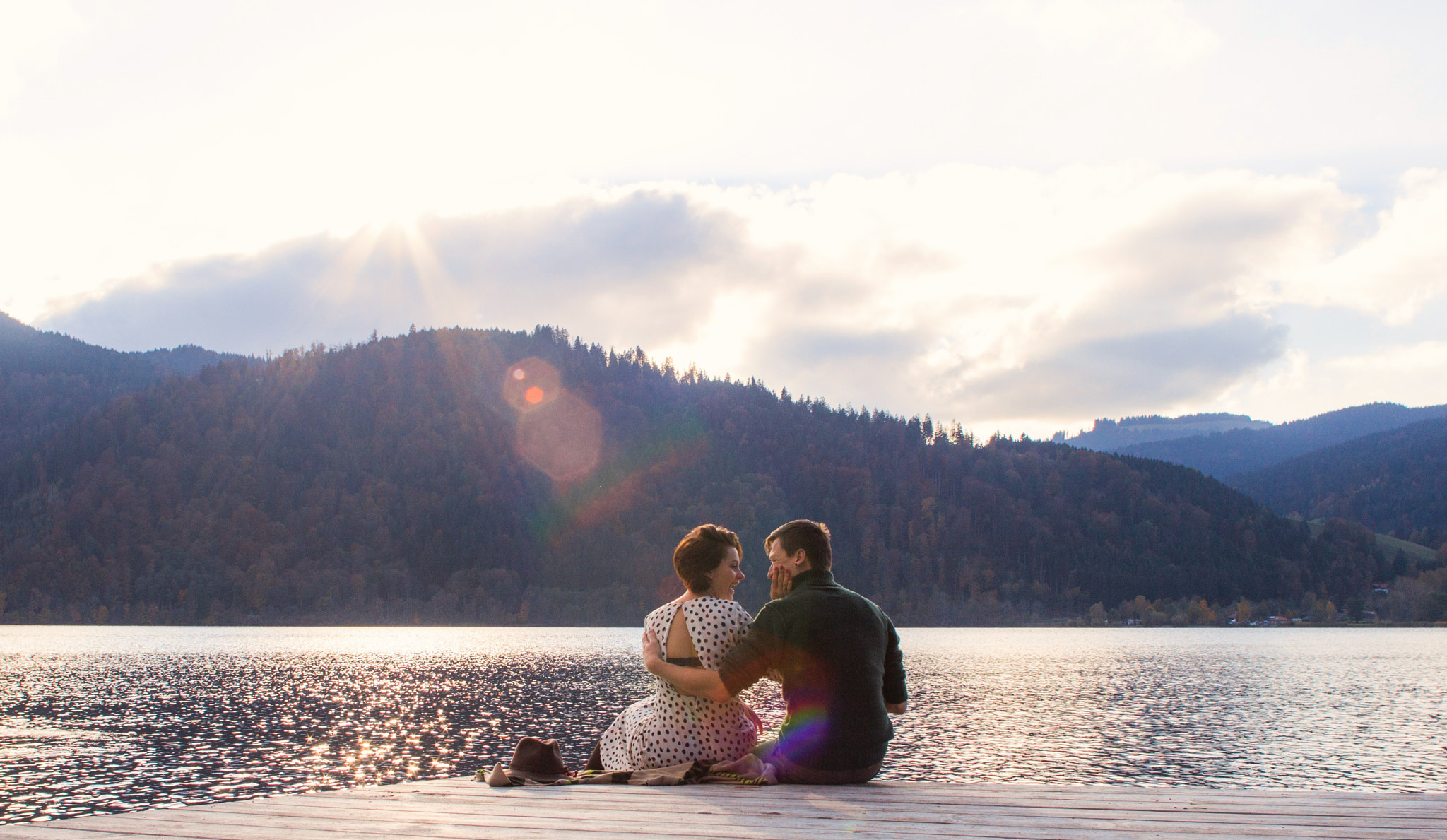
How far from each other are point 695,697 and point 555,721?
39020 mm

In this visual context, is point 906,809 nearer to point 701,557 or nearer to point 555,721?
point 701,557

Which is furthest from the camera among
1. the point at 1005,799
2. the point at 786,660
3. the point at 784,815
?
the point at 786,660

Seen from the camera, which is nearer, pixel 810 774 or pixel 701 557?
pixel 810 774

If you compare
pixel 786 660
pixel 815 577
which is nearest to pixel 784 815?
pixel 786 660

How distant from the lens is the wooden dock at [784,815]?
7055 millimetres

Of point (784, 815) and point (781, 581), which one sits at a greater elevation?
point (781, 581)

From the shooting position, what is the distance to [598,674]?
80.2 meters

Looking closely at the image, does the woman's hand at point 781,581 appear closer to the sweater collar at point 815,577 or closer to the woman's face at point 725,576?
the sweater collar at point 815,577

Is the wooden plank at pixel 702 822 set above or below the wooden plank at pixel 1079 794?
above

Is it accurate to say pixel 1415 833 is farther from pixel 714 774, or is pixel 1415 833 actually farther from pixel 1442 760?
pixel 1442 760

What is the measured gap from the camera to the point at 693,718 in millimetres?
10188

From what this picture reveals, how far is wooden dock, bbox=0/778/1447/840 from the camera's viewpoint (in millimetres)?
7055

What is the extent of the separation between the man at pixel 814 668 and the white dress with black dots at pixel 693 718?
11.2 inches

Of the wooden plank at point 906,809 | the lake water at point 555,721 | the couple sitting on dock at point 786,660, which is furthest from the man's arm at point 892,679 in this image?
the lake water at point 555,721
